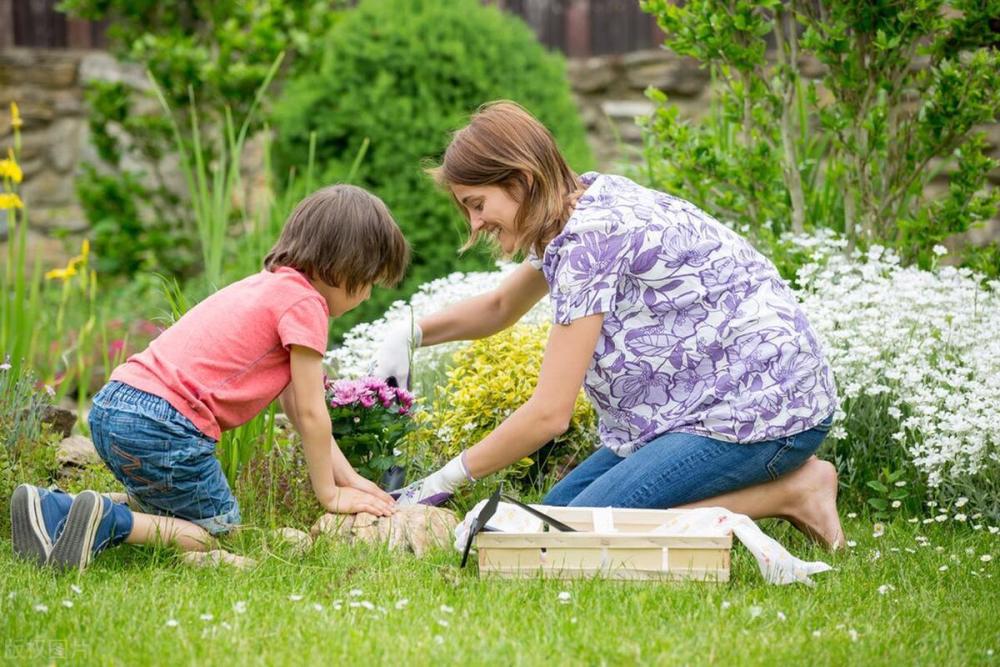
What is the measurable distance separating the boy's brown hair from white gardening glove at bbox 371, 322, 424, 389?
0.37 metres

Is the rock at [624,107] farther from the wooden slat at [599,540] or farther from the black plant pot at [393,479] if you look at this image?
the wooden slat at [599,540]

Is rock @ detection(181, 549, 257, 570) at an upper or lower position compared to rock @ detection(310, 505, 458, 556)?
upper

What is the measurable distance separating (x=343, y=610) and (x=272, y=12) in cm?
518

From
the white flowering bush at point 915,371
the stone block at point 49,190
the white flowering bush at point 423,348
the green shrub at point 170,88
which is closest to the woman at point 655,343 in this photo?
the white flowering bush at point 915,371

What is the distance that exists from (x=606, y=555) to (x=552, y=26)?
19.3 feet

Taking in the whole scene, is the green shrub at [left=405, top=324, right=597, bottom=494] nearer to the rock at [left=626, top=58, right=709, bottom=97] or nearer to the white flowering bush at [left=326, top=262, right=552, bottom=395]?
the white flowering bush at [left=326, top=262, right=552, bottom=395]

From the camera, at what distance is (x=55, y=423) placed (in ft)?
11.5

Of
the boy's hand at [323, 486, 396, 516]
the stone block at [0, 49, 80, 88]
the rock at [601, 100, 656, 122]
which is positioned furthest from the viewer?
the stone block at [0, 49, 80, 88]

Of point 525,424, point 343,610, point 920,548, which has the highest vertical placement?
point 525,424

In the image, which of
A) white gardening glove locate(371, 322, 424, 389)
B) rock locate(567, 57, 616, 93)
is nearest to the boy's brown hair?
white gardening glove locate(371, 322, 424, 389)

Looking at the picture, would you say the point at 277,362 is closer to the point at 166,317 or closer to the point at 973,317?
the point at 166,317

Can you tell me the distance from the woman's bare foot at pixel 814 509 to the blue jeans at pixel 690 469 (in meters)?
0.06

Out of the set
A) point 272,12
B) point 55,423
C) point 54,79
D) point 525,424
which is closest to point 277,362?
point 525,424

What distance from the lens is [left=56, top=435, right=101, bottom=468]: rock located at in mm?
3307
